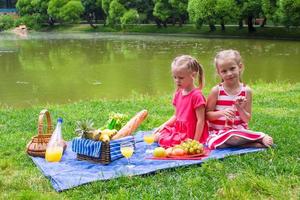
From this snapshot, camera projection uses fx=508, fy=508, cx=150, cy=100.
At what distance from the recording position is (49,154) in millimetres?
5012

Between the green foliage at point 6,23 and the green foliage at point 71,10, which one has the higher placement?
the green foliage at point 71,10

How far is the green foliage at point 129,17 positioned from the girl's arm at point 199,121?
46611 millimetres

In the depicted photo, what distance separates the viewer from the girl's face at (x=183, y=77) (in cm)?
523

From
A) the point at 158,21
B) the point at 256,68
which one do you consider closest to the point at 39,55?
the point at 256,68

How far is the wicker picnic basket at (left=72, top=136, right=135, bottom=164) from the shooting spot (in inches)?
190

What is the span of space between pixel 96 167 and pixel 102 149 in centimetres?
18

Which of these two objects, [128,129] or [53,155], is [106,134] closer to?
[128,129]

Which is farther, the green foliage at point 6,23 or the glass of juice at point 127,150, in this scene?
the green foliage at point 6,23

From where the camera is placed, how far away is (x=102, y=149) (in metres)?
4.81

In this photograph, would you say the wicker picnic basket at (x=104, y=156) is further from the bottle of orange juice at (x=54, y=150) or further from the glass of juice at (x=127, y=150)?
the bottle of orange juice at (x=54, y=150)

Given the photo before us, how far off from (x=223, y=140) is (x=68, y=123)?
2845 mm

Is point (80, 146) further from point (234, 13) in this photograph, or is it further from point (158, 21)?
point (158, 21)

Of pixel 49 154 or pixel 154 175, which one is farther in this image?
pixel 49 154


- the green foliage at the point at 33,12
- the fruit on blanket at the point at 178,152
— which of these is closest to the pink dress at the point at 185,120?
the fruit on blanket at the point at 178,152
